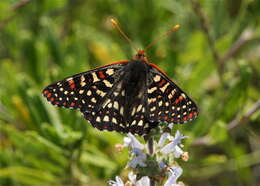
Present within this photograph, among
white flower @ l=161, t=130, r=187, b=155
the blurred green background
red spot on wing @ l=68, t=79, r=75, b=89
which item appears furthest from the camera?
the blurred green background

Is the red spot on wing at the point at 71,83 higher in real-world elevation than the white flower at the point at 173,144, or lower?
higher

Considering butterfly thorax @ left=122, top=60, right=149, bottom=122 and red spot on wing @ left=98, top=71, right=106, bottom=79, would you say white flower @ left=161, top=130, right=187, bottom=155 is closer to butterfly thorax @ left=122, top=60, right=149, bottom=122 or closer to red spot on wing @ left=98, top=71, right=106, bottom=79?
butterfly thorax @ left=122, top=60, right=149, bottom=122

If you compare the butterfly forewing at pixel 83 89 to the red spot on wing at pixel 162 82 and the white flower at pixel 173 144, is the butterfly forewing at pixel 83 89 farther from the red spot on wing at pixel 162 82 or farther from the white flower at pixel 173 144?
the white flower at pixel 173 144

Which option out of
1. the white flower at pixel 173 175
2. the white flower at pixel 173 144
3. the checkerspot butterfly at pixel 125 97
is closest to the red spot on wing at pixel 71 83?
the checkerspot butterfly at pixel 125 97

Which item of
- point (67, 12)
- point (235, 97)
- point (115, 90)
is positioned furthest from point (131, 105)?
point (67, 12)

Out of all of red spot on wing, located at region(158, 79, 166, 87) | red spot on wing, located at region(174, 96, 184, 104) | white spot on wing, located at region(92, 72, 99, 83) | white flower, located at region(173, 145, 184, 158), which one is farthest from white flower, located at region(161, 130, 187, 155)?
white spot on wing, located at region(92, 72, 99, 83)

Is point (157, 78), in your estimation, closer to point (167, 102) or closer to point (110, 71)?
point (167, 102)

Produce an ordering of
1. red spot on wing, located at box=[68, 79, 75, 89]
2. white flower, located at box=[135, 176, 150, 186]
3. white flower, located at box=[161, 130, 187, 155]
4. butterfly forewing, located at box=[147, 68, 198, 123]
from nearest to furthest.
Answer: white flower, located at box=[135, 176, 150, 186]
white flower, located at box=[161, 130, 187, 155]
butterfly forewing, located at box=[147, 68, 198, 123]
red spot on wing, located at box=[68, 79, 75, 89]

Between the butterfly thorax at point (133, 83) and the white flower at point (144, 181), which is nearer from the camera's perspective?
the white flower at point (144, 181)
